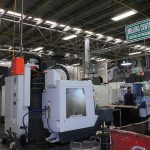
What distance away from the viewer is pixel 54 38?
9.84 meters

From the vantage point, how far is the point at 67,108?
3389 mm

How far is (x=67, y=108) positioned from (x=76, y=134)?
0.48 metres

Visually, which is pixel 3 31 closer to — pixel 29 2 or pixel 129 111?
pixel 29 2

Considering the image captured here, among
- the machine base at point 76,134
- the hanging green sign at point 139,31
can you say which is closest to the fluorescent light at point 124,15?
the hanging green sign at point 139,31

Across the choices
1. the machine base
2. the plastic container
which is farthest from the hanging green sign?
the plastic container

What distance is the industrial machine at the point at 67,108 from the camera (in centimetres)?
330

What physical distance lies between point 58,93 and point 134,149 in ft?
5.81

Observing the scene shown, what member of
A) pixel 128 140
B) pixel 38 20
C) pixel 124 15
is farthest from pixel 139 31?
pixel 128 140

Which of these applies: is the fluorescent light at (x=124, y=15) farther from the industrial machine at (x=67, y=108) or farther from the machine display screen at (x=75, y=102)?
the machine display screen at (x=75, y=102)

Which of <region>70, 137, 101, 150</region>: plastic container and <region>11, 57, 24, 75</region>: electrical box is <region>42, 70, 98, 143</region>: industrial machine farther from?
<region>11, 57, 24, 75</region>: electrical box

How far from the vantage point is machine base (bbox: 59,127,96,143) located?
332cm

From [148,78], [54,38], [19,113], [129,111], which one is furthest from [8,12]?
[148,78]

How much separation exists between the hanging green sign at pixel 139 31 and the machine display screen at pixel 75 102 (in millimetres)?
2967

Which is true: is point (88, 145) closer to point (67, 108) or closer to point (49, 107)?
point (67, 108)
